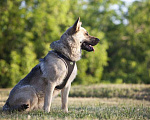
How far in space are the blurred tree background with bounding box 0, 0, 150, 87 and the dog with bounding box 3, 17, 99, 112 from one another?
16.6 metres

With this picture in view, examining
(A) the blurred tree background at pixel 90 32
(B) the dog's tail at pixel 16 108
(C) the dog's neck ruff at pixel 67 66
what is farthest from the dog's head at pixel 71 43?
(A) the blurred tree background at pixel 90 32

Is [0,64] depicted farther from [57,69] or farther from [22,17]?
[57,69]

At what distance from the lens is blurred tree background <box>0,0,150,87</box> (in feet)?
75.9

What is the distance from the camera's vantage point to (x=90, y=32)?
26.4m

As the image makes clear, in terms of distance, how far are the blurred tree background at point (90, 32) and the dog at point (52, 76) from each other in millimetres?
16586

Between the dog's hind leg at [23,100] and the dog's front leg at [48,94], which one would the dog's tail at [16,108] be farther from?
the dog's front leg at [48,94]

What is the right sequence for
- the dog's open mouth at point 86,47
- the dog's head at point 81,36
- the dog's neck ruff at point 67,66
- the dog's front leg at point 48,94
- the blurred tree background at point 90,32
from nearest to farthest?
the dog's front leg at point 48,94 → the dog's neck ruff at point 67,66 → the dog's head at point 81,36 → the dog's open mouth at point 86,47 → the blurred tree background at point 90,32

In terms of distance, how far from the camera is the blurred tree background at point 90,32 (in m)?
23.1

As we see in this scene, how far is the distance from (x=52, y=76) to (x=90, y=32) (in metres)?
21.1

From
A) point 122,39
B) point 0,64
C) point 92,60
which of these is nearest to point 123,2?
point 122,39

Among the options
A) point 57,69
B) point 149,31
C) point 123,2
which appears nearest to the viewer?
point 57,69

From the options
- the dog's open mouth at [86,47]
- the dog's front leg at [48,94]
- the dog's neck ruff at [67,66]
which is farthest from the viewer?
the dog's open mouth at [86,47]

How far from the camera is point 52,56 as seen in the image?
5918 mm

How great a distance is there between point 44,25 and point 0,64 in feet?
19.9
